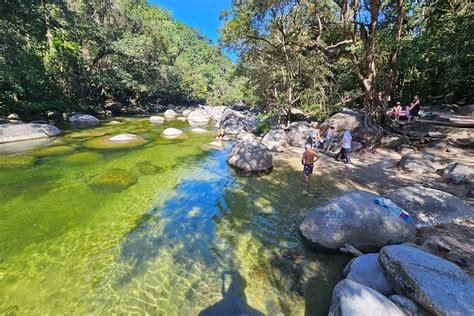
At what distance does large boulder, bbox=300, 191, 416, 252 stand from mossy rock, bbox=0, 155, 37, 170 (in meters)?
13.1

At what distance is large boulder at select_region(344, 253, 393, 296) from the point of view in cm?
386

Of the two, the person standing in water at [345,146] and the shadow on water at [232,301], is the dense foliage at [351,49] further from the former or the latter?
the shadow on water at [232,301]

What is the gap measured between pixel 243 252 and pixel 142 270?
2.17m

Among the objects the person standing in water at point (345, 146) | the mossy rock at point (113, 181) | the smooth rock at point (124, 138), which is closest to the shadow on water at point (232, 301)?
the mossy rock at point (113, 181)

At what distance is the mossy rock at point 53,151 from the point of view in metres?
13.3

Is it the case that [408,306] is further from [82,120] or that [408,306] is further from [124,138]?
[82,120]

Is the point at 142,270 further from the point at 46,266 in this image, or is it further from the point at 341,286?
the point at 341,286

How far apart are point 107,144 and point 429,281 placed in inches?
655

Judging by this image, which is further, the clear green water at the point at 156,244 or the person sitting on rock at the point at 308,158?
the person sitting on rock at the point at 308,158

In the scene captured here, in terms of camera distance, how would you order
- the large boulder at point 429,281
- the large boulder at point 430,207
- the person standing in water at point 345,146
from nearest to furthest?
the large boulder at point 429,281
the large boulder at point 430,207
the person standing in water at point 345,146

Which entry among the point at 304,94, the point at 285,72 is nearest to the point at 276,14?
the point at 285,72

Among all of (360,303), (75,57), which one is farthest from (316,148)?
(75,57)

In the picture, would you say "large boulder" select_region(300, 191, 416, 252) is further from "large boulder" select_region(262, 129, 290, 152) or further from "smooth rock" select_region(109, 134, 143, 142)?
"smooth rock" select_region(109, 134, 143, 142)

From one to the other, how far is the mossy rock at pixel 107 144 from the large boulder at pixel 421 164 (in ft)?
48.2
